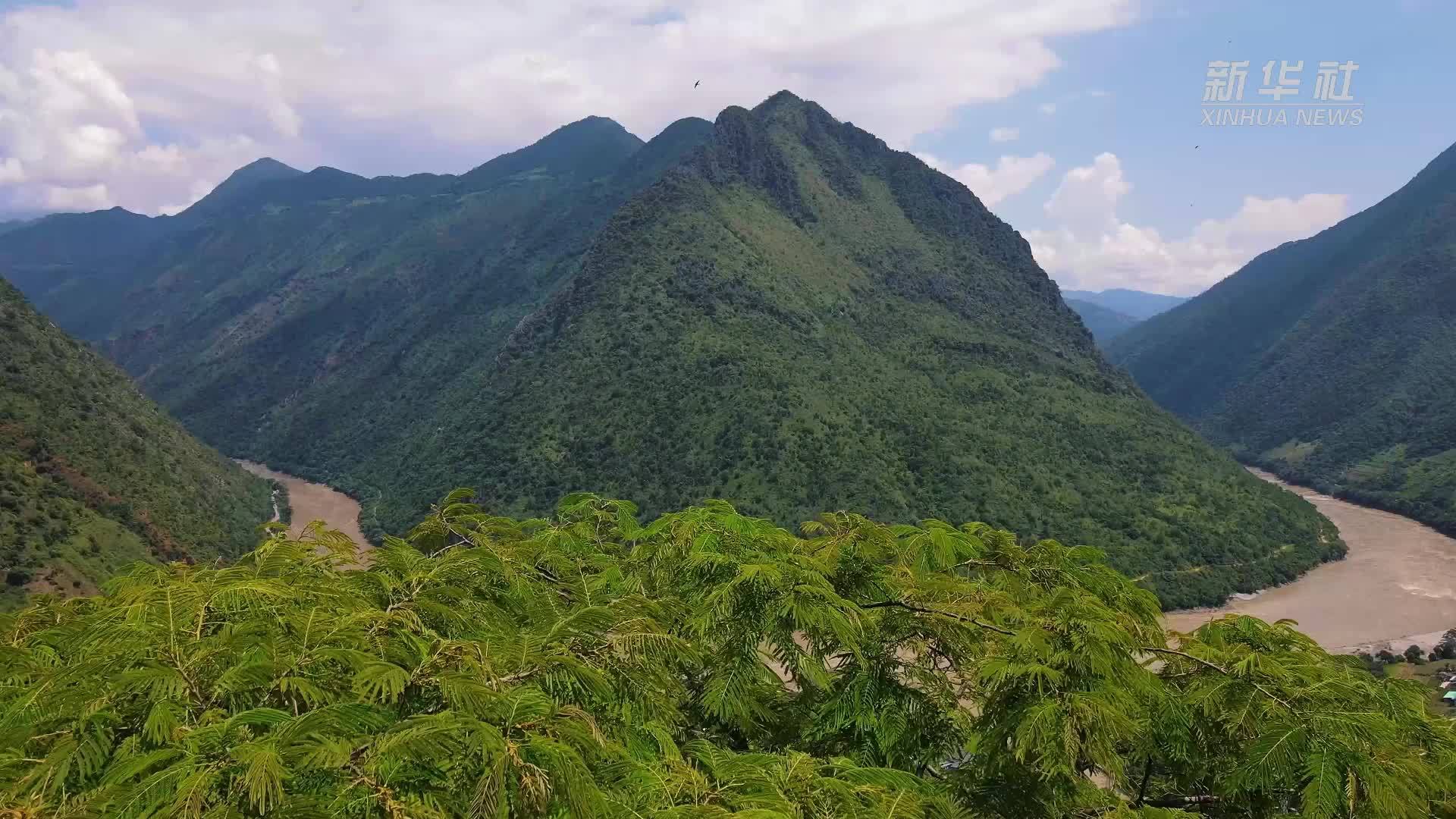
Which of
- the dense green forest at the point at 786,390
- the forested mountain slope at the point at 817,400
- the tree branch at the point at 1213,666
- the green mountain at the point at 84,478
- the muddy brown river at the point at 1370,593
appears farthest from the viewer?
the dense green forest at the point at 786,390

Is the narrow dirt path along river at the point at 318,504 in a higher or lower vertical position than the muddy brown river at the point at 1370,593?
lower

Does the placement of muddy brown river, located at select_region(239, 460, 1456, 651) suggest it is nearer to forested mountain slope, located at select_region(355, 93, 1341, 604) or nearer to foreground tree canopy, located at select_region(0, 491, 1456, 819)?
forested mountain slope, located at select_region(355, 93, 1341, 604)

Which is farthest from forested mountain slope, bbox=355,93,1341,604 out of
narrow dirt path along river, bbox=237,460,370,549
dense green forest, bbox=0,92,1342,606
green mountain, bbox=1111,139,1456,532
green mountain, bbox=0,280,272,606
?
green mountain, bbox=1111,139,1456,532

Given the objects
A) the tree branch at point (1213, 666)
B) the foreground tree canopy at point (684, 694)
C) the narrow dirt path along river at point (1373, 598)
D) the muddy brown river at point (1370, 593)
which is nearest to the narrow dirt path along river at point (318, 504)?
the muddy brown river at point (1370, 593)

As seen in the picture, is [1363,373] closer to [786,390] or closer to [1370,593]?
[1370,593]

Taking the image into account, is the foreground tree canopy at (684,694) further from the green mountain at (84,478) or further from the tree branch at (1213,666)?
the green mountain at (84,478)

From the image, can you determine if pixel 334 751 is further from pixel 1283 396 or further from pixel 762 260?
pixel 1283 396
